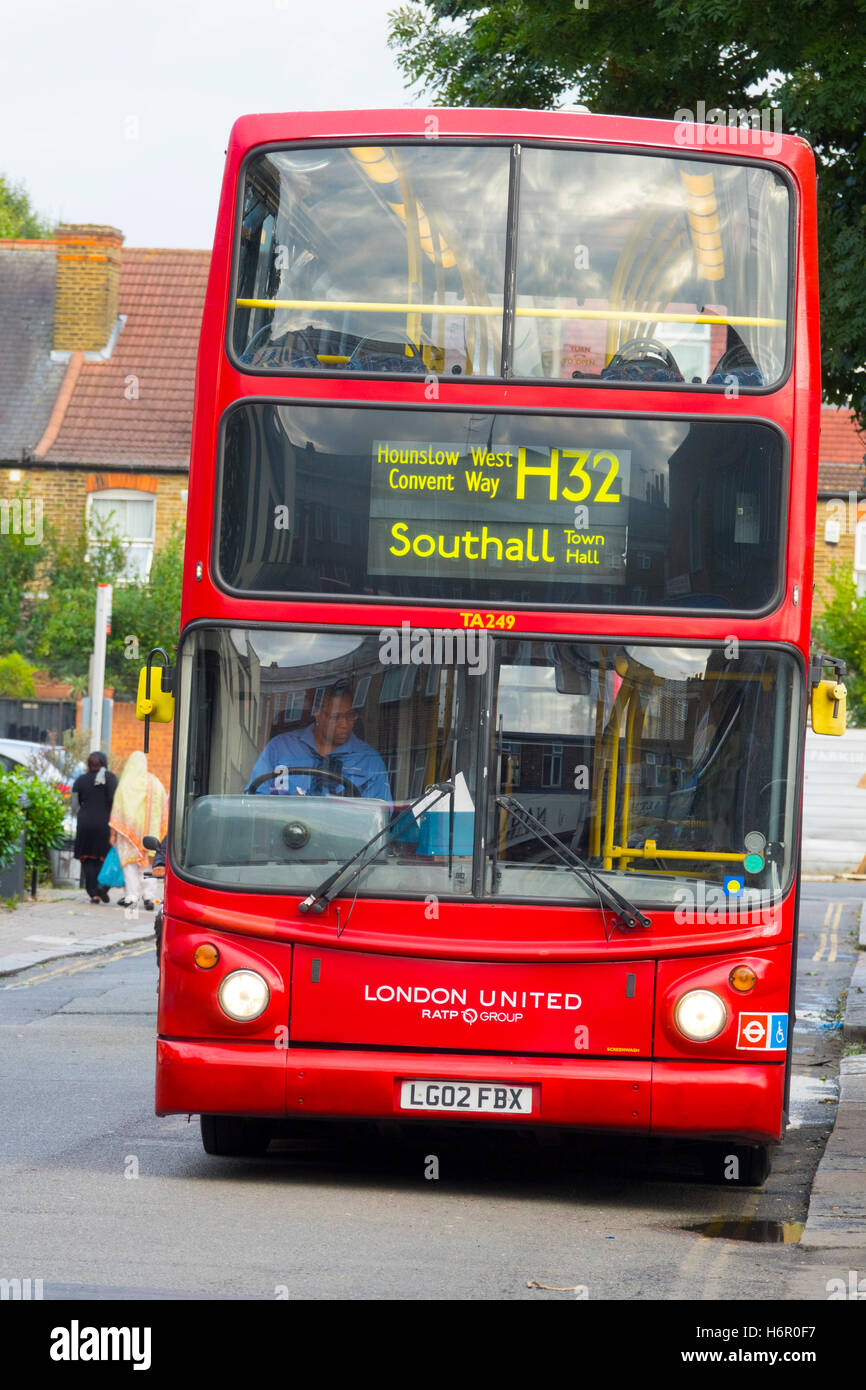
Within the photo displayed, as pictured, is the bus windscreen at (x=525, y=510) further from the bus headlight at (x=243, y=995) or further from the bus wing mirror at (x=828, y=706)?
the bus headlight at (x=243, y=995)

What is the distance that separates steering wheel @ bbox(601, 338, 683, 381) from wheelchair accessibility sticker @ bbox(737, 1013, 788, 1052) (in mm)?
2518

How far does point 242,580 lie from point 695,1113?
2712mm

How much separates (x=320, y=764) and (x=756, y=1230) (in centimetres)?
245

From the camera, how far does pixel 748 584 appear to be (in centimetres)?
802

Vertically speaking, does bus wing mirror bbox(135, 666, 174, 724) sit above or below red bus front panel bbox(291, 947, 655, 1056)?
above

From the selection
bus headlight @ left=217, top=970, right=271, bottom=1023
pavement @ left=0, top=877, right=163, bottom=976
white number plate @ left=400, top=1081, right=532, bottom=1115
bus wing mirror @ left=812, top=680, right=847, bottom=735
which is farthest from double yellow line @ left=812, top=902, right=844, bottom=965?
bus headlight @ left=217, top=970, right=271, bottom=1023

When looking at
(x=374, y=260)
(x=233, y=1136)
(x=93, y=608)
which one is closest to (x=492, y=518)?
(x=374, y=260)

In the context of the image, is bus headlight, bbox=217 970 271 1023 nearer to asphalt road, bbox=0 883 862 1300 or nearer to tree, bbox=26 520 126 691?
asphalt road, bbox=0 883 862 1300

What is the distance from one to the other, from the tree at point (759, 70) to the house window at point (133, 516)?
25.4 meters

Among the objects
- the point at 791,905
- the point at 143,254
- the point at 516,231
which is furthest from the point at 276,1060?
the point at 143,254

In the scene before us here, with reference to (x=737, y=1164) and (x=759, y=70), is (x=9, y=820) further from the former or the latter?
(x=737, y=1164)

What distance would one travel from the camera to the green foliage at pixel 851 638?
3597cm

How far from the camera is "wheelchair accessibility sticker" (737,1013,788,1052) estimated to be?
26.0ft

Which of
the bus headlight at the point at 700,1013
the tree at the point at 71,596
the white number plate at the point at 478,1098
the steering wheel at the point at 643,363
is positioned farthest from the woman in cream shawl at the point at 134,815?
the tree at the point at 71,596
